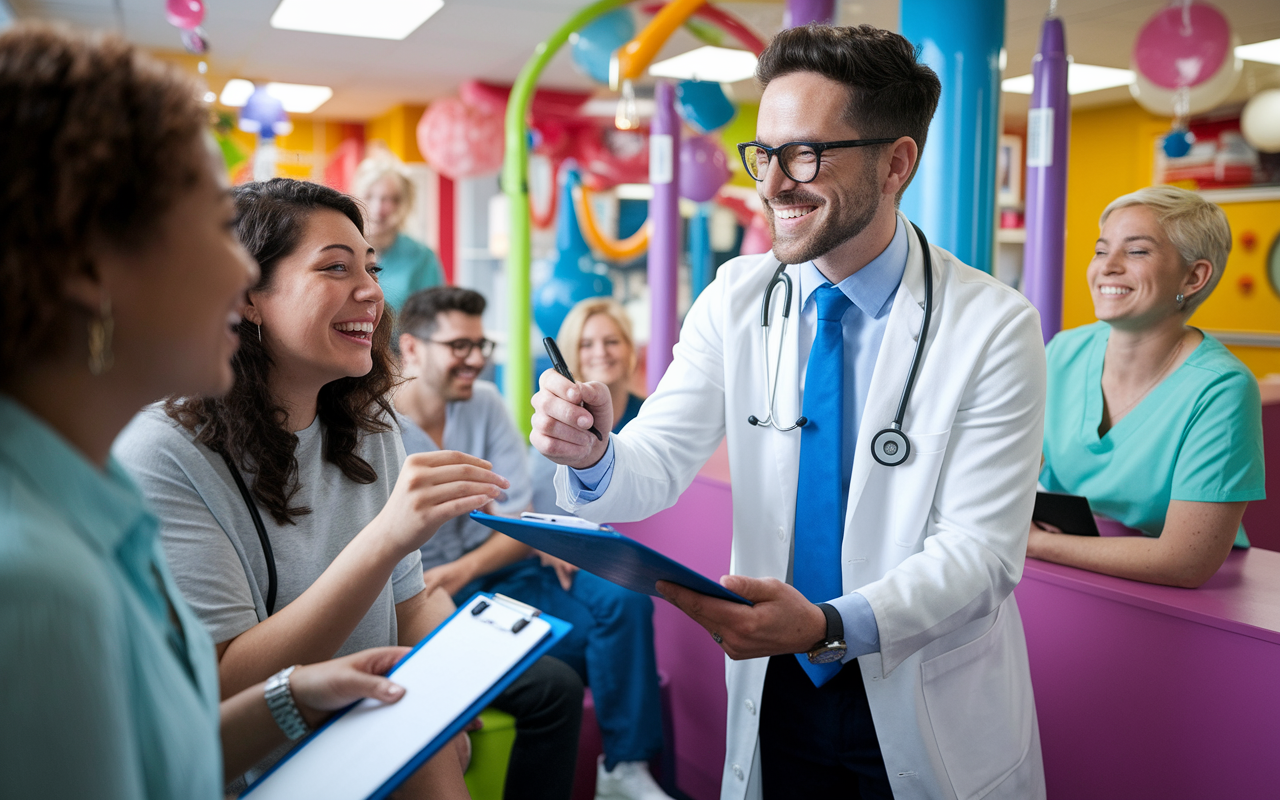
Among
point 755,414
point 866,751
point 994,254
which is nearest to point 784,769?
point 866,751

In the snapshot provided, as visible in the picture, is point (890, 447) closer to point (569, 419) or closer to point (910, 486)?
point (910, 486)

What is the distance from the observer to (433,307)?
298 cm

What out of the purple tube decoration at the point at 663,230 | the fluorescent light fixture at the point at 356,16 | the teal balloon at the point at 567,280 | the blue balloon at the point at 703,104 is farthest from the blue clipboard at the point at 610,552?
the fluorescent light fixture at the point at 356,16

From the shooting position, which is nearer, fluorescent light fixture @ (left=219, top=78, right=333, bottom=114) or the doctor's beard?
the doctor's beard

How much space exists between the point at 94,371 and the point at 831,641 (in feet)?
3.10

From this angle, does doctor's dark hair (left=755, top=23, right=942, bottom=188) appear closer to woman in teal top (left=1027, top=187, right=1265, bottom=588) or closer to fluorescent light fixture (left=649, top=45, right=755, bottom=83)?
woman in teal top (left=1027, top=187, right=1265, bottom=588)

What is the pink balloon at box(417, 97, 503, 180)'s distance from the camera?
630 centimetres

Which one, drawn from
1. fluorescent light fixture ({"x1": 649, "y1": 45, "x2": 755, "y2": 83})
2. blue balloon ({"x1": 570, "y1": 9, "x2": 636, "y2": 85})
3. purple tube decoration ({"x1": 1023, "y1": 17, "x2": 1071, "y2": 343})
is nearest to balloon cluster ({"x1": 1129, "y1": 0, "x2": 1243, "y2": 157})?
purple tube decoration ({"x1": 1023, "y1": 17, "x2": 1071, "y2": 343})

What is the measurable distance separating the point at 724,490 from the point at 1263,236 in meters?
7.74

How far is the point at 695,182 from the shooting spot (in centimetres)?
484

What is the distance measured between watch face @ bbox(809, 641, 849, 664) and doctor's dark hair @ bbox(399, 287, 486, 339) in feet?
6.51

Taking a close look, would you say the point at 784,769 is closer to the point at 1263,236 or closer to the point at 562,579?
the point at 562,579

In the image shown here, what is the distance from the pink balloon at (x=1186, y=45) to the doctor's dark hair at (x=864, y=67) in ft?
10.9

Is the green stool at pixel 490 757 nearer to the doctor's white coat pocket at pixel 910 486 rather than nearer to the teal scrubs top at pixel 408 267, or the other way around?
the doctor's white coat pocket at pixel 910 486
